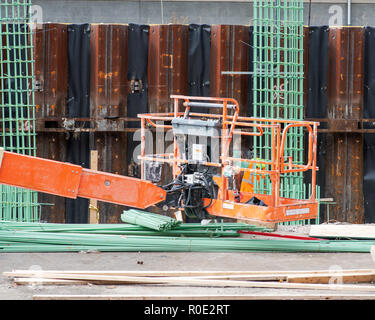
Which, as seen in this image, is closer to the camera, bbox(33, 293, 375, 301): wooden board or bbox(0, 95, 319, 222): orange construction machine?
bbox(33, 293, 375, 301): wooden board

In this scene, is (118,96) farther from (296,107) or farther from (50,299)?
(50,299)

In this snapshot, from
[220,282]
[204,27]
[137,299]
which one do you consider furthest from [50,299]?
[204,27]

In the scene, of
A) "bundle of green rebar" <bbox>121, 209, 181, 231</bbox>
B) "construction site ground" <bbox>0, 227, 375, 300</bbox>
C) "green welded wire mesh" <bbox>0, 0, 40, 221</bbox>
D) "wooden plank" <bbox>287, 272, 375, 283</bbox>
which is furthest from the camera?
"green welded wire mesh" <bbox>0, 0, 40, 221</bbox>

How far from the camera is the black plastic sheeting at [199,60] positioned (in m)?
15.2

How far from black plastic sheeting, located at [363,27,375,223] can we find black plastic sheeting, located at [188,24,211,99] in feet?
10.9

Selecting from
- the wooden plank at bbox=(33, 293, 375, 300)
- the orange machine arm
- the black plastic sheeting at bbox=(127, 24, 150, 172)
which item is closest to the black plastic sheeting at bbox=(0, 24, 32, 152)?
the black plastic sheeting at bbox=(127, 24, 150, 172)

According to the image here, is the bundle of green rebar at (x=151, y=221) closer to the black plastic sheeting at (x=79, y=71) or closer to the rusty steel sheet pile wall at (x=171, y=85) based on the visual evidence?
the rusty steel sheet pile wall at (x=171, y=85)

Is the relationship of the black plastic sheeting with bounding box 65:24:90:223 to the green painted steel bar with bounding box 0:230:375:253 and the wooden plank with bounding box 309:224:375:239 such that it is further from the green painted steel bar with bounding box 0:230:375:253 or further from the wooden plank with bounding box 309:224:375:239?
the wooden plank with bounding box 309:224:375:239

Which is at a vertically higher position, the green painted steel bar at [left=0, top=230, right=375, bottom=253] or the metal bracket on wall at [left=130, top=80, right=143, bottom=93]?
the metal bracket on wall at [left=130, top=80, right=143, bottom=93]

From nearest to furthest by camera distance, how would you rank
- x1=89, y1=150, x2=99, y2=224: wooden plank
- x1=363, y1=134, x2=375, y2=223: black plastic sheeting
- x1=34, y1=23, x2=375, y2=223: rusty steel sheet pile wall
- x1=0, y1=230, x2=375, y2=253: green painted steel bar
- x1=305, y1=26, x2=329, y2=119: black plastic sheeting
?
1. x1=0, y1=230, x2=375, y2=253: green painted steel bar
2. x1=34, y1=23, x2=375, y2=223: rusty steel sheet pile wall
3. x1=89, y1=150, x2=99, y2=224: wooden plank
4. x1=305, y1=26, x2=329, y2=119: black plastic sheeting
5. x1=363, y1=134, x2=375, y2=223: black plastic sheeting

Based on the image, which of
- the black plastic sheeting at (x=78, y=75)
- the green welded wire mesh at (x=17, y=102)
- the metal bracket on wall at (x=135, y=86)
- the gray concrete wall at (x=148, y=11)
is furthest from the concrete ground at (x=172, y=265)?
the gray concrete wall at (x=148, y=11)

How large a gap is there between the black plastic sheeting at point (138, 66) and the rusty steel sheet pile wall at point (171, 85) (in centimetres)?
2

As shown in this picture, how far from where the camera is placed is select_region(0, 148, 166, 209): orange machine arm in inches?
390
